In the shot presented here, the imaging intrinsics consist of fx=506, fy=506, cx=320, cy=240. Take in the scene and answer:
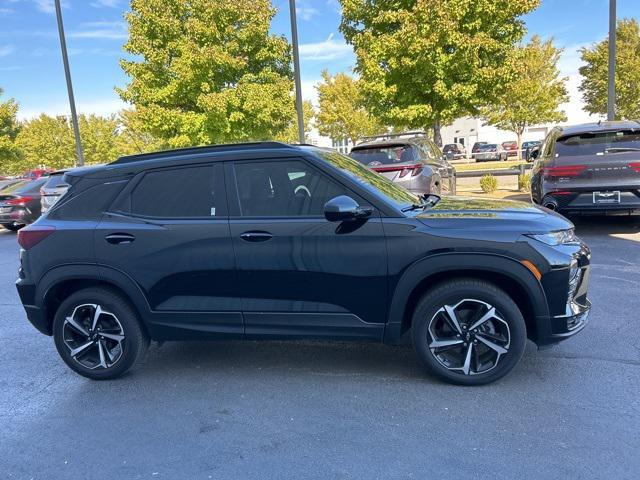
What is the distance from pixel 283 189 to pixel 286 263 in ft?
1.83

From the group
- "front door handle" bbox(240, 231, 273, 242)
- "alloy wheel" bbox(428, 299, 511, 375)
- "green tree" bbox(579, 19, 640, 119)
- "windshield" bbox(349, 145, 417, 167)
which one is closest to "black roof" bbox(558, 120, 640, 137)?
"windshield" bbox(349, 145, 417, 167)

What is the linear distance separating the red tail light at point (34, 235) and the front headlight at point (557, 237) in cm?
362

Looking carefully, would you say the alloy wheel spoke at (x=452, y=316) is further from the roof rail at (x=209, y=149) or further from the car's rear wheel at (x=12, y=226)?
the car's rear wheel at (x=12, y=226)

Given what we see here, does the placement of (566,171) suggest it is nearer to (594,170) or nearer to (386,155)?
(594,170)

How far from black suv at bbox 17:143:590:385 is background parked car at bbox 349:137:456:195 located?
14.1 feet

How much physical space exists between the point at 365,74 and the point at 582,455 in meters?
13.8

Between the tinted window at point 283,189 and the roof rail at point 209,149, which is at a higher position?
the roof rail at point 209,149

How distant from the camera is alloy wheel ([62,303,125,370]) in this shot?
4.02 m

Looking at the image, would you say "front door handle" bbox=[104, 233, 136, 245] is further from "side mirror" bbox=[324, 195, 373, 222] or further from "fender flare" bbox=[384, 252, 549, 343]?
"fender flare" bbox=[384, 252, 549, 343]

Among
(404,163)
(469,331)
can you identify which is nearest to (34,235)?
(469,331)

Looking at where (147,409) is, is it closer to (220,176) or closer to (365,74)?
(220,176)

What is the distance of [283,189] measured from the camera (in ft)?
12.3

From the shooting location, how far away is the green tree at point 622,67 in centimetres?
2639

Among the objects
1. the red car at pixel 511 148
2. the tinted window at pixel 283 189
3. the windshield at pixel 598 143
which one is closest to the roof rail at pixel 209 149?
the tinted window at pixel 283 189
